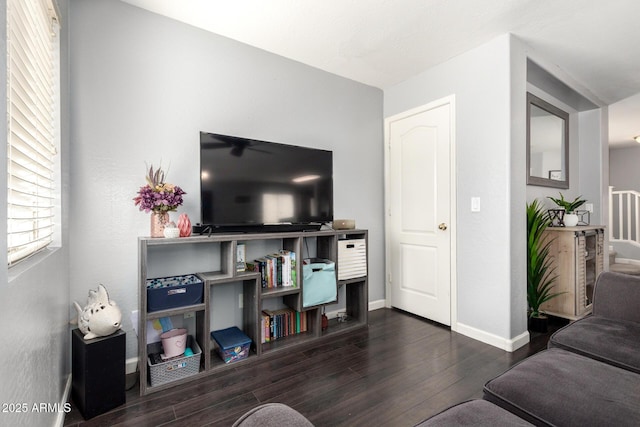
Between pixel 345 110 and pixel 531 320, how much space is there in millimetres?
2709

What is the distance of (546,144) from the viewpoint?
3447mm

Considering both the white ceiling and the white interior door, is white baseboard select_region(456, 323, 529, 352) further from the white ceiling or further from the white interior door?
the white ceiling

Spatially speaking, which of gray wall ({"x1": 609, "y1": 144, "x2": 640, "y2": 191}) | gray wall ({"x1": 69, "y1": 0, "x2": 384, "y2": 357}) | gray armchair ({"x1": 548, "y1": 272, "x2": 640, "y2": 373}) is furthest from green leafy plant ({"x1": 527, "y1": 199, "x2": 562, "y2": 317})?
gray wall ({"x1": 609, "y1": 144, "x2": 640, "y2": 191})

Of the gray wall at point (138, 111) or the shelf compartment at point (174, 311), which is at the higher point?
the gray wall at point (138, 111)

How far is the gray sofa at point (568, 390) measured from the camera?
0.93 m

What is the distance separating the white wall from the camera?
2422mm

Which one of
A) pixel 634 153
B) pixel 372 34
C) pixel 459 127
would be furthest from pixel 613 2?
pixel 634 153

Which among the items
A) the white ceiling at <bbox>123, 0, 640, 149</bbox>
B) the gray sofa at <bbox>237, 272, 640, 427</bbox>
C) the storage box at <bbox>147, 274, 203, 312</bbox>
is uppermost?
the white ceiling at <bbox>123, 0, 640, 149</bbox>

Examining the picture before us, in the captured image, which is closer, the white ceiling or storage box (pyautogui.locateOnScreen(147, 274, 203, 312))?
storage box (pyautogui.locateOnScreen(147, 274, 203, 312))

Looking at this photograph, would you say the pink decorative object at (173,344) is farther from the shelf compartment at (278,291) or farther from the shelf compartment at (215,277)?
the shelf compartment at (278,291)

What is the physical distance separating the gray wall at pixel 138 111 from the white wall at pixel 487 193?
145 centimetres

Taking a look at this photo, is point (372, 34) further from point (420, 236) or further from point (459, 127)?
point (420, 236)

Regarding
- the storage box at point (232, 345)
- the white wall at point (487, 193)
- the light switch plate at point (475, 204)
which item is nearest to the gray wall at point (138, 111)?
the storage box at point (232, 345)

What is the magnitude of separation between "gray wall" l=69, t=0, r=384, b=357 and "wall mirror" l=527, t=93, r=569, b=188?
2352mm
